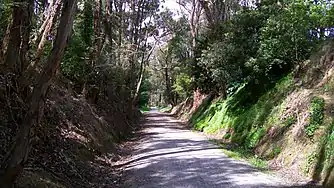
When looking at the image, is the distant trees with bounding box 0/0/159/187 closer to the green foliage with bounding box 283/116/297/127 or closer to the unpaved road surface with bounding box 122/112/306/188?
the unpaved road surface with bounding box 122/112/306/188

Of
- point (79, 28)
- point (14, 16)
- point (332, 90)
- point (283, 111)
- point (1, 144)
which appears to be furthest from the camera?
point (79, 28)

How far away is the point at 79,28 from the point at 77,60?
2.40 meters

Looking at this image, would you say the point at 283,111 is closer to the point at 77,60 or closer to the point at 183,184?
the point at 183,184

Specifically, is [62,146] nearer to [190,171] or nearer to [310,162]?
[190,171]

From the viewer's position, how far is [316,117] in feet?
38.7

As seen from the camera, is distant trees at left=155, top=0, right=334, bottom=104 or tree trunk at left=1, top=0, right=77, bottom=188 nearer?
tree trunk at left=1, top=0, right=77, bottom=188

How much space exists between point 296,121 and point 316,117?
141 cm

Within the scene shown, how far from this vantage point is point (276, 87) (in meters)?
17.3

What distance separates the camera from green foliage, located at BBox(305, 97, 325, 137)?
11.6m

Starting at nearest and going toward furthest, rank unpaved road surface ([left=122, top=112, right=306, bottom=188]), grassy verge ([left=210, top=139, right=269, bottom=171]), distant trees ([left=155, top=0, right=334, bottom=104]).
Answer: unpaved road surface ([left=122, top=112, right=306, bottom=188]), grassy verge ([left=210, top=139, right=269, bottom=171]), distant trees ([left=155, top=0, right=334, bottom=104])

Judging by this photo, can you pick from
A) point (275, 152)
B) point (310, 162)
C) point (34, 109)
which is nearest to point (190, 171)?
point (275, 152)

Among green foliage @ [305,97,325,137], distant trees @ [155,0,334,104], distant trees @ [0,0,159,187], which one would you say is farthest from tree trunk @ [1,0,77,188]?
distant trees @ [155,0,334,104]

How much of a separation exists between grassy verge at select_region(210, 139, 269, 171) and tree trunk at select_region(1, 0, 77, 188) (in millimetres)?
7585

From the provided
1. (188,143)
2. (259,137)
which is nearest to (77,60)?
(188,143)
